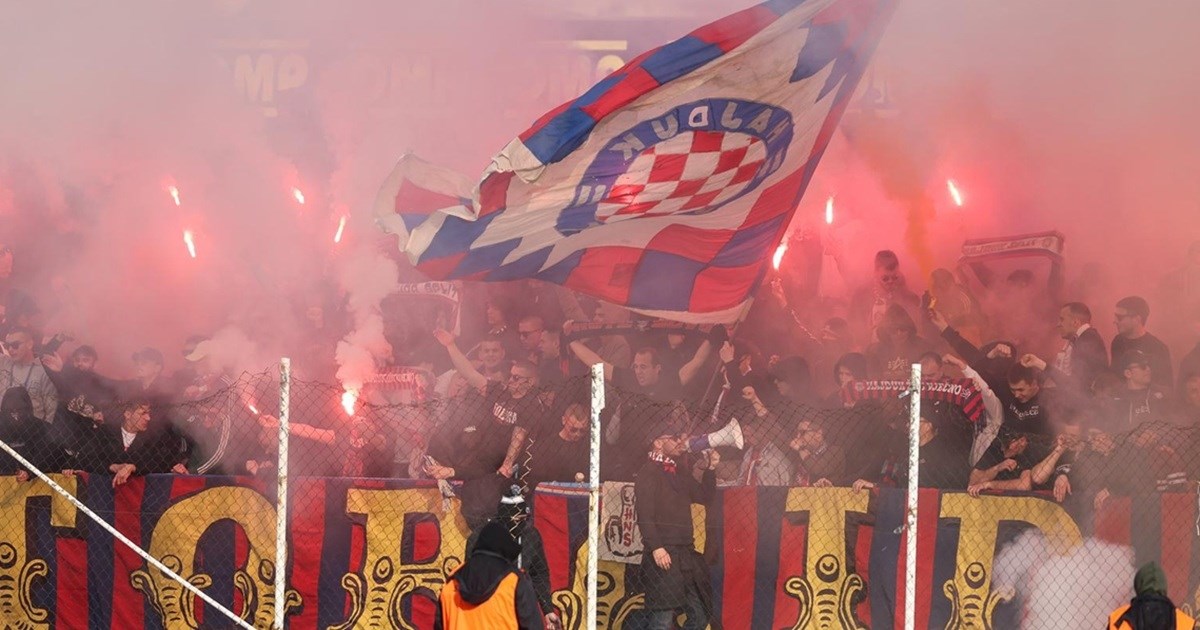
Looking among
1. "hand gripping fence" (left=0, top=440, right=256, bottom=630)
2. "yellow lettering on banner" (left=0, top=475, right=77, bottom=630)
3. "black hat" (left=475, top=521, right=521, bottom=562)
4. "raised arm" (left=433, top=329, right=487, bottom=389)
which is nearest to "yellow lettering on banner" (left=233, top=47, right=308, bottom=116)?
"raised arm" (left=433, top=329, right=487, bottom=389)

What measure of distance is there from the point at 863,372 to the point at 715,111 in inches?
73.7

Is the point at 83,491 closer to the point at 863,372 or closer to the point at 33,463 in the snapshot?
the point at 33,463

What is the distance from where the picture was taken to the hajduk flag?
26.7 feet

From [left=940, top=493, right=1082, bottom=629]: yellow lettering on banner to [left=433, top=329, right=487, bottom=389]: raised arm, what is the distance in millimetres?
3324

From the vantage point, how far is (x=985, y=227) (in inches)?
499

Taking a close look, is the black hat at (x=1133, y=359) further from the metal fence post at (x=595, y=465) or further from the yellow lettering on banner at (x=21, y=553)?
the yellow lettering on banner at (x=21, y=553)

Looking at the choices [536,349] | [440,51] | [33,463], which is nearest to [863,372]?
[536,349]

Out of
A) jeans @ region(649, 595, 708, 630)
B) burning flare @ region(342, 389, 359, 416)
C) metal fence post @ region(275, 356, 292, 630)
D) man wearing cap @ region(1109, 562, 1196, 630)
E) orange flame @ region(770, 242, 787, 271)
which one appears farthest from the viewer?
orange flame @ region(770, 242, 787, 271)

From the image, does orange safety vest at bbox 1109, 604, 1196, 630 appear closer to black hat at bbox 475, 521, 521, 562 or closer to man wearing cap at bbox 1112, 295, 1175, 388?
man wearing cap at bbox 1112, 295, 1175, 388

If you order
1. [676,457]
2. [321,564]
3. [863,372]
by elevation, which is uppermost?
[863,372]

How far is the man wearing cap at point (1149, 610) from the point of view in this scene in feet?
21.1

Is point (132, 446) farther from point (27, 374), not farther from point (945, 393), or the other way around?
point (945, 393)

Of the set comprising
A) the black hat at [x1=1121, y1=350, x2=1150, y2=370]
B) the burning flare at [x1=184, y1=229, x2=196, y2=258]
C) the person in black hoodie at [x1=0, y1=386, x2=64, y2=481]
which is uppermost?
the burning flare at [x1=184, y1=229, x2=196, y2=258]

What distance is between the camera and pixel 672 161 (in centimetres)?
847
